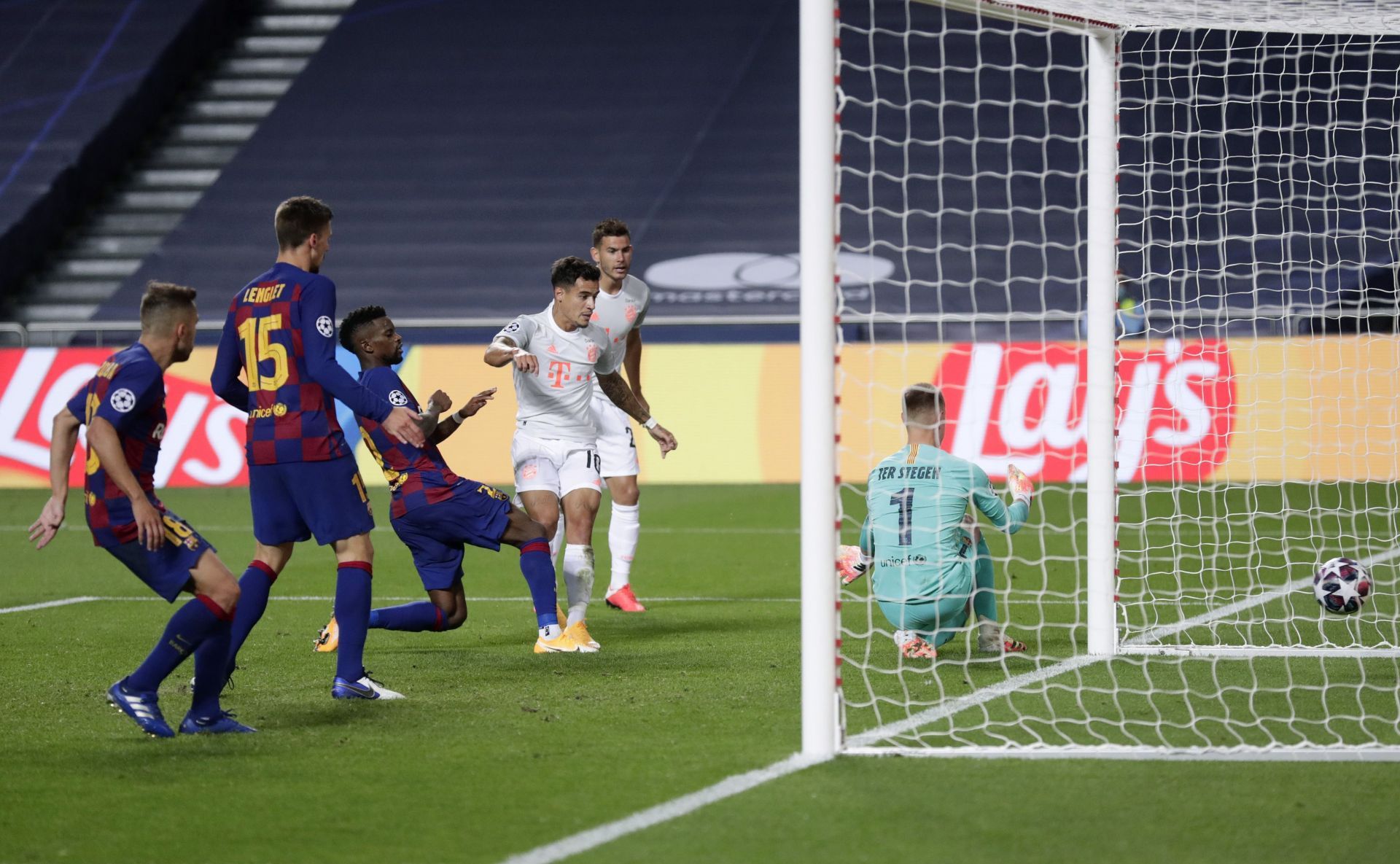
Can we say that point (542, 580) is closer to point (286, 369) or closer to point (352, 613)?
point (352, 613)

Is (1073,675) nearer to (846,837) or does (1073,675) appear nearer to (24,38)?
(846,837)

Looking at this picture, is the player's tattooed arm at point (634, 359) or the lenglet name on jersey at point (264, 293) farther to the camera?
the player's tattooed arm at point (634, 359)

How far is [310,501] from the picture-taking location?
5379 mm

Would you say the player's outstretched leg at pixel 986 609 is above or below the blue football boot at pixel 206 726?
above

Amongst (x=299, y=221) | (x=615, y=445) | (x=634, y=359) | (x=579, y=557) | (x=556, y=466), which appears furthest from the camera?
(x=615, y=445)

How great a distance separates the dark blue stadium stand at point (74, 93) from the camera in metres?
20.6

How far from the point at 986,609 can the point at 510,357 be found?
2.11m

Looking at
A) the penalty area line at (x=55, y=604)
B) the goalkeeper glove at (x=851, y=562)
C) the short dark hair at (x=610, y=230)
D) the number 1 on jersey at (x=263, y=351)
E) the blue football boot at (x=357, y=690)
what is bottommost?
the blue football boot at (x=357, y=690)

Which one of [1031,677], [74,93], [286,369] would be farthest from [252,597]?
[74,93]

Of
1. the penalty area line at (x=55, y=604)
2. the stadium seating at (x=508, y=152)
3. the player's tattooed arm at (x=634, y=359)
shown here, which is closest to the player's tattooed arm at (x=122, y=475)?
the player's tattooed arm at (x=634, y=359)

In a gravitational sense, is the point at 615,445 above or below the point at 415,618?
above

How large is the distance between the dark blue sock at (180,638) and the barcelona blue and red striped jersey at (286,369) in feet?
2.00

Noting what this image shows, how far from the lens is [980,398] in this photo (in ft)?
45.6

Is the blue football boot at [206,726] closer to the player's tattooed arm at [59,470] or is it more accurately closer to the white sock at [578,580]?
the player's tattooed arm at [59,470]
